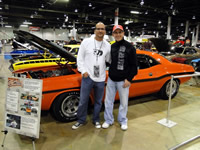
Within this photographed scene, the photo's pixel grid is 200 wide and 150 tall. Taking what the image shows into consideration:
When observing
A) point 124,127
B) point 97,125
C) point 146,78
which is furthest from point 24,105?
point 146,78

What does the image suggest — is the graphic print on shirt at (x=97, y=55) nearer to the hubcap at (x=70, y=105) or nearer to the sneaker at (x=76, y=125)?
the hubcap at (x=70, y=105)

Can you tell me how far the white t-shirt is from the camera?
274cm

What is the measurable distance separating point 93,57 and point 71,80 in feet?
2.31

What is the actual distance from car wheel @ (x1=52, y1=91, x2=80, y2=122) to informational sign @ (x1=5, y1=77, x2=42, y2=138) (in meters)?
0.71

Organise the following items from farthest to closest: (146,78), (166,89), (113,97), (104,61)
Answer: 1. (166,89)
2. (146,78)
3. (113,97)
4. (104,61)

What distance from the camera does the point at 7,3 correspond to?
15.7 m

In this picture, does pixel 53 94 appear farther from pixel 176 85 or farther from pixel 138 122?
pixel 176 85

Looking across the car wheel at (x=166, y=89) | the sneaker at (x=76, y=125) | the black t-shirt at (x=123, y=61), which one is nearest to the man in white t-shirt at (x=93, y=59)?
the black t-shirt at (x=123, y=61)

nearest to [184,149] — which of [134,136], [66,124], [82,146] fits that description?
[134,136]

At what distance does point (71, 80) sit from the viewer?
10.3 ft

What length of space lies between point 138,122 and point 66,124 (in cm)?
142

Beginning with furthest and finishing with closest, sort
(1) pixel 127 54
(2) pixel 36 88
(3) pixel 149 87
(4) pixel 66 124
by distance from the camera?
(3) pixel 149 87
(4) pixel 66 124
(1) pixel 127 54
(2) pixel 36 88

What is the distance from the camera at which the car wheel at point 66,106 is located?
3.05 meters

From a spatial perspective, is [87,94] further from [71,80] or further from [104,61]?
[104,61]
